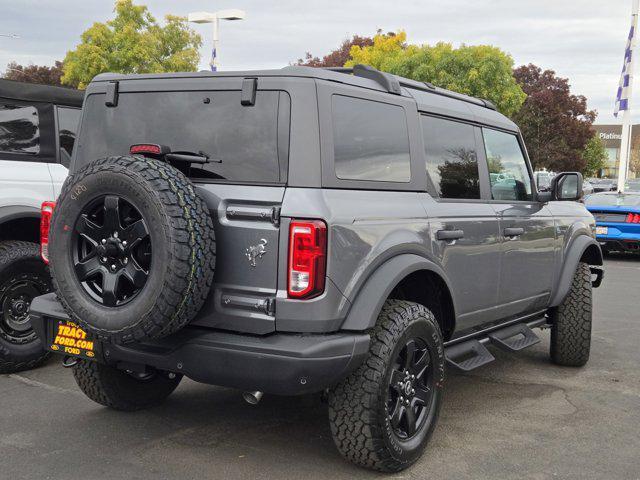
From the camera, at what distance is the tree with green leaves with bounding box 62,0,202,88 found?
22.4 metres

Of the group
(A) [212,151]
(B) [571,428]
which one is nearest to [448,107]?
(A) [212,151]

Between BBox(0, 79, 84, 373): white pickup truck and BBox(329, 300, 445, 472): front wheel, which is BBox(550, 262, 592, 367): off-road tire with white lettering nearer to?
BBox(329, 300, 445, 472): front wheel

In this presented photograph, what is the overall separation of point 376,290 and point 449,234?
0.87 metres

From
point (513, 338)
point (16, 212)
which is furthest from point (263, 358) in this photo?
point (16, 212)

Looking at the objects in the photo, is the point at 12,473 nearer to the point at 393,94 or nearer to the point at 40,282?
the point at 40,282

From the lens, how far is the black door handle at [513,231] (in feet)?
15.9

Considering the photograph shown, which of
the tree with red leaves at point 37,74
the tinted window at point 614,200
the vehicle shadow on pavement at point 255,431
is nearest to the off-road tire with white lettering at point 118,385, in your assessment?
the vehicle shadow on pavement at point 255,431

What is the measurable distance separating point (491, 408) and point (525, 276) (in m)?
0.95

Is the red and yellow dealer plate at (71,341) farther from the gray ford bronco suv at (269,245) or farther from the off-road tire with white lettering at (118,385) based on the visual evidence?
the off-road tire with white lettering at (118,385)

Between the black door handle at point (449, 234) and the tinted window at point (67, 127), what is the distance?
325 centimetres

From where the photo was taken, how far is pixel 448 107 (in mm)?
4629

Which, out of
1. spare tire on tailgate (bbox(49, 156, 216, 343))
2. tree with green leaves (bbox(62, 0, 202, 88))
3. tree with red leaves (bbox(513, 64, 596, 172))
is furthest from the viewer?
tree with red leaves (bbox(513, 64, 596, 172))

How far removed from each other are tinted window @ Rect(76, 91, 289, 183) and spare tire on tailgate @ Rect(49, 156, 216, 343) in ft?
0.96

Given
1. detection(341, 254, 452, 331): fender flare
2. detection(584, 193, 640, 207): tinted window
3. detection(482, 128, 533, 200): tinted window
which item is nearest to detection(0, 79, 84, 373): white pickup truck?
detection(341, 254, 452, 331): fender flare
